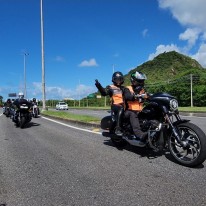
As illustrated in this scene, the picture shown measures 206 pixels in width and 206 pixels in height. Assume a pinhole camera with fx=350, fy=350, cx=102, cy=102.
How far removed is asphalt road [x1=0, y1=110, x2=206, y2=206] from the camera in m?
4.11

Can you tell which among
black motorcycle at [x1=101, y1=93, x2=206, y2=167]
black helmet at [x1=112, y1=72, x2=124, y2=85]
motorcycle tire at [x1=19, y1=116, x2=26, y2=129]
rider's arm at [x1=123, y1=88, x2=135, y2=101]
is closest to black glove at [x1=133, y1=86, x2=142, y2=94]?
rider's arm at [x1=123, y1=88, x2=135, y2=101]

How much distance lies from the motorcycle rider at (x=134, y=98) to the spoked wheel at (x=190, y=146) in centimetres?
93

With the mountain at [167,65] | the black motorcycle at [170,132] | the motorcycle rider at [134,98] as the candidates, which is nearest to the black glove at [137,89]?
the motorcycle rider at [134,98]

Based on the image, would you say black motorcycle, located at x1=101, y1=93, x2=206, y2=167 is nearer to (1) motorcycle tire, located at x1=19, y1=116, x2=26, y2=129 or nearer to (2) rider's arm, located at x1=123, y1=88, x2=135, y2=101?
(2) rider's arm, located at x1=123, y1=88, x2=135, y2=101

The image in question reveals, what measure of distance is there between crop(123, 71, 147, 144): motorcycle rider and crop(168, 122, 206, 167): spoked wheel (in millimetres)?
932

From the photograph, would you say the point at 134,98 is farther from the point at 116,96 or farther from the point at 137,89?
the point at 116,96

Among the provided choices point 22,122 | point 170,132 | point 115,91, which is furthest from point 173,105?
point 22,122

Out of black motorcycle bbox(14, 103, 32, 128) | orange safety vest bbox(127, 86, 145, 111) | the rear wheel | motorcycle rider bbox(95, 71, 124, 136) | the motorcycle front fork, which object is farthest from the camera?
black motorcycle bbox(14, 103, 32, 128)

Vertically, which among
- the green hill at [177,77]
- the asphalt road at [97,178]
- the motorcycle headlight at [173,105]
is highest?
the green hill at [177,77]

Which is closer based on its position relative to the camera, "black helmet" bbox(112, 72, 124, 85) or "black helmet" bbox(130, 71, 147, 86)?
"black helmet" bbox(130, 71, 147, 86)

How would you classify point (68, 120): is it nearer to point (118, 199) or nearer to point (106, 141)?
point (106, 141)

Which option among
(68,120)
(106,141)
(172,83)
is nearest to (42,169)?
(106,141)

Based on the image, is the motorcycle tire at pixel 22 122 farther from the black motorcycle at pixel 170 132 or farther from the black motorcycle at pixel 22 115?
the black motorcycle at pixel 170 132

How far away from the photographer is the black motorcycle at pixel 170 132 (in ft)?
18.0
